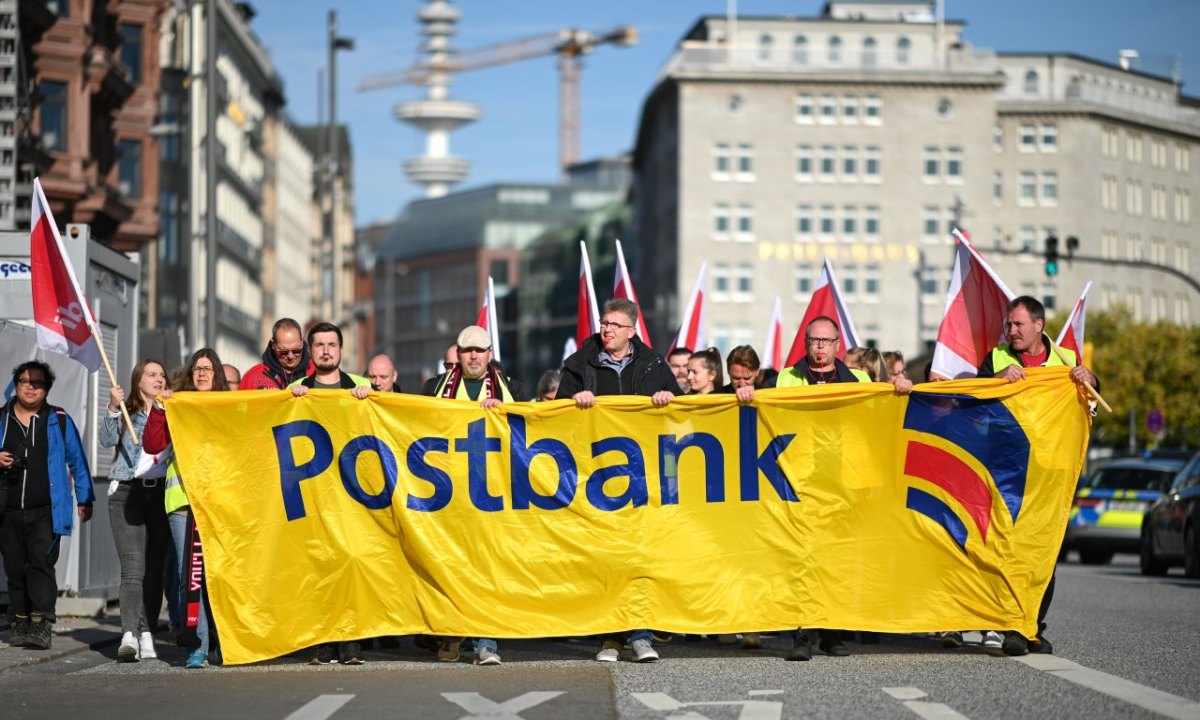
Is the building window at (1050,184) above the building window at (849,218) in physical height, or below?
above

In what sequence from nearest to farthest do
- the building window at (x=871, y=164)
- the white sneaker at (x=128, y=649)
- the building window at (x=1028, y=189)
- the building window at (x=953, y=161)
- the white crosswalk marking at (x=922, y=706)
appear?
the white crosswalk marking at (x=922, y=706)
the white sneaker at (x=128, y=649)
the building window at (x=953, y=161)
the building window at (x=871, y=164)
the building window at (x=1028, y=189)

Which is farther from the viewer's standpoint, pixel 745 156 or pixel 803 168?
pixel 803 168

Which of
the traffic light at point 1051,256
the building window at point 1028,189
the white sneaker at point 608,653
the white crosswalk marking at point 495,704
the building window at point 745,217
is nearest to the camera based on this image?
the white crosswalk marking at point 495,704

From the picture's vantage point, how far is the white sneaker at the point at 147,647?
14.1 m

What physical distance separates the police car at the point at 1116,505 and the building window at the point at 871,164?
86447 mm

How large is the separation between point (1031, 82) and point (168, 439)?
117180 millimetres

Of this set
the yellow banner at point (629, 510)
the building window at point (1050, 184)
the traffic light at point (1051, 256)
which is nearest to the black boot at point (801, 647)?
the yellow banner at point (629, 510)

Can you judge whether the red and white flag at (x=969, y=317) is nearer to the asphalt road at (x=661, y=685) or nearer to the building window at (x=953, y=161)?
the asphalt road at (x=661, y=685)

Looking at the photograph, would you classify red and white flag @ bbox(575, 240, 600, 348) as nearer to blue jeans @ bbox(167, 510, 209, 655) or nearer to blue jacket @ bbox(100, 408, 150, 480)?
blue jacket @ bbox(100, 408, 150, 480)

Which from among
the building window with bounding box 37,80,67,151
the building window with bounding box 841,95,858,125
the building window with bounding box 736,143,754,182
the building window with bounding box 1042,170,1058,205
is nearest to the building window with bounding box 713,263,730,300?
the building window with bounding box 736,143,754,182

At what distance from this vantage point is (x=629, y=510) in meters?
13.6

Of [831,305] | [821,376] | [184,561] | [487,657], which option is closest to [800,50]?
[831,305]

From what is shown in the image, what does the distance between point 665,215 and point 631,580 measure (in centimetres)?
10994

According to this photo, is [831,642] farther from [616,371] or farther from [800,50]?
[800,50]
